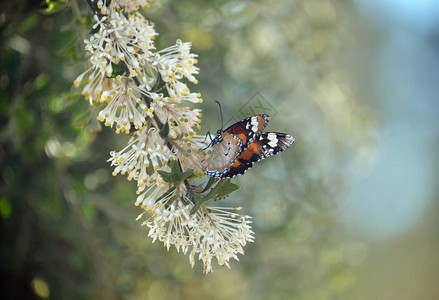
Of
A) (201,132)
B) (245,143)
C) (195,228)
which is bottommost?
(195,228)

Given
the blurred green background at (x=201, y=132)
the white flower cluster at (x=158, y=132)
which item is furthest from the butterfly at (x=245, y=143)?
the blurred green background at (x=201, y=132)

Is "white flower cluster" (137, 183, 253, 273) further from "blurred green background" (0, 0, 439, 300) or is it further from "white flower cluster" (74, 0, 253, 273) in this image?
"blurred green background" (0, 0, 439, 300)

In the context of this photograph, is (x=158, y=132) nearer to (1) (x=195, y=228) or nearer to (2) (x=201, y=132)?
(1) (x=195, y=228)

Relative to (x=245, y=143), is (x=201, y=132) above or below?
above

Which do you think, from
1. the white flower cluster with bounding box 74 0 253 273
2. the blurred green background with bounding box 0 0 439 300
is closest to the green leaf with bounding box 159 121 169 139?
the white flower cluster with bounding box 74 0 253 273

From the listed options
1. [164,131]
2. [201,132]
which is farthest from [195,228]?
[201,132]

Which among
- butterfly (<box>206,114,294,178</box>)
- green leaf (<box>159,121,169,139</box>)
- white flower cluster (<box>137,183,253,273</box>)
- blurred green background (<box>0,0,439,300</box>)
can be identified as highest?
blurred green background (<box>0,0,439,300</box>)

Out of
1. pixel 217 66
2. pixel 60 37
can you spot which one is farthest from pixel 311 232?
pixel 60 37

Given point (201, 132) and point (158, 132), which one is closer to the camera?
point (158, 132)
